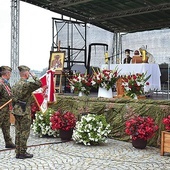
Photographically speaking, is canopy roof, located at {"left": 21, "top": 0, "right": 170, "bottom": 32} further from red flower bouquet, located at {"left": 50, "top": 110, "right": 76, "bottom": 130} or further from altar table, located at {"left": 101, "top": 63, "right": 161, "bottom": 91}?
red flower bouquet, located at {"left": 50, "top": 110, "right": 76, "bottom": 130}

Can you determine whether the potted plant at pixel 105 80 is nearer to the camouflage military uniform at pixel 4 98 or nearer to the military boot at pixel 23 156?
the camouflage military uniform at pixel 4 98

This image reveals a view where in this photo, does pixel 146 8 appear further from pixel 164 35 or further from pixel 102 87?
pixel 102 87

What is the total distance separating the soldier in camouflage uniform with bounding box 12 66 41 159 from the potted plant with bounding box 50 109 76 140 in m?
1.69

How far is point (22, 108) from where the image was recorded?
550 centimetres

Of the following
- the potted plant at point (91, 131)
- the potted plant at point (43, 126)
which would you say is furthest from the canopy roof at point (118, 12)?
→ the potted plant at point (91, 131)

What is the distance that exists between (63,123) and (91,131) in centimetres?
75

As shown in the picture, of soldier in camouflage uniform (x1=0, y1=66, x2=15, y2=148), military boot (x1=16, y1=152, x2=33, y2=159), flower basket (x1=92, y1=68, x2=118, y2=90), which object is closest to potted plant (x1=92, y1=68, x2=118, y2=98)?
flower basket (x1=92, y1=68, x2=118, y2=90)

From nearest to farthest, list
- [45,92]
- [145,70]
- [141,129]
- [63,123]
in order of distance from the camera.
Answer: [141,129]
[45,92]
[63,123]
[145,70]

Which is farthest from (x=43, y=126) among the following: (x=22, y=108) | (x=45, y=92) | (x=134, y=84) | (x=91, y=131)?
(x=134, y=84)

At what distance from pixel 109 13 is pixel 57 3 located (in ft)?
9.58

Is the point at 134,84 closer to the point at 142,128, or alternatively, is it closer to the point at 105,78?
the point at 105,78

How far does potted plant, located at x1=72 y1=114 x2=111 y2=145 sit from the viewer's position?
6.75 m

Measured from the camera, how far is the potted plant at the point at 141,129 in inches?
248

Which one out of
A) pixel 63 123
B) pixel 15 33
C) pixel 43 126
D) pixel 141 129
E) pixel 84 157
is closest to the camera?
pixel 84 157
